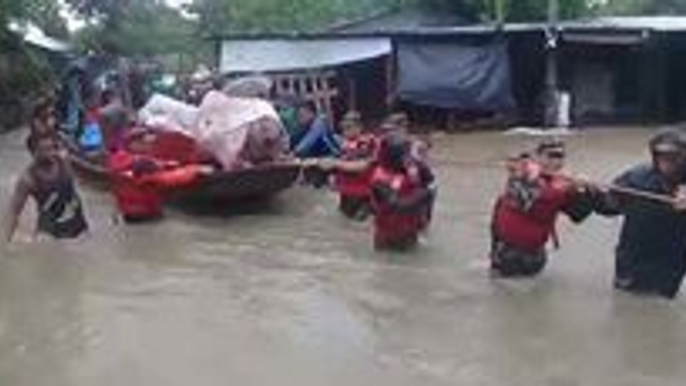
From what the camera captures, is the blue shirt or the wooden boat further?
the blue shirt

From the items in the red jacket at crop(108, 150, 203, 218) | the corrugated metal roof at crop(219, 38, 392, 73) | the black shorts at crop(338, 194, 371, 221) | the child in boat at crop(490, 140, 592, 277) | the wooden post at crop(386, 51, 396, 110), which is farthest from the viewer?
the corrugated metal roof at crop(219, 38, 392, 73)

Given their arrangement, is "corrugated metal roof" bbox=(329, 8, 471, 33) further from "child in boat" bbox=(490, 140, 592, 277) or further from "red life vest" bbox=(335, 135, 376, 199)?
"child in boat" bbox=(490, 140, 592, 277)

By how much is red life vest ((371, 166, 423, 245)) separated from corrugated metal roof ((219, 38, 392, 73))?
564 inches

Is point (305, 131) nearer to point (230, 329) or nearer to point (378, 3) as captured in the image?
point (230, 329)

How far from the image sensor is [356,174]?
14.1 metres

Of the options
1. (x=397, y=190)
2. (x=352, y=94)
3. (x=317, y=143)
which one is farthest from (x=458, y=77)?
(x=397, y=190)

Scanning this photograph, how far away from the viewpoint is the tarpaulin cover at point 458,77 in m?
26.2

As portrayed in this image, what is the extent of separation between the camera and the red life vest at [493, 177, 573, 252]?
10.4m

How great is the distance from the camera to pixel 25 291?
11406mm

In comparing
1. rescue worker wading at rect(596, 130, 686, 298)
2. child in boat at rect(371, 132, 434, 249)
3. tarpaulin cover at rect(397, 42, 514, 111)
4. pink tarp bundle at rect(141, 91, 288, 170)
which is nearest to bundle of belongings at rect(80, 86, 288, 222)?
pink tarp bundle at rect(141, 91, 288, 170)

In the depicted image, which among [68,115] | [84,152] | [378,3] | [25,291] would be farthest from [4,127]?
[378,3]

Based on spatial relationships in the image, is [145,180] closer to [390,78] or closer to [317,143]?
[317,143]

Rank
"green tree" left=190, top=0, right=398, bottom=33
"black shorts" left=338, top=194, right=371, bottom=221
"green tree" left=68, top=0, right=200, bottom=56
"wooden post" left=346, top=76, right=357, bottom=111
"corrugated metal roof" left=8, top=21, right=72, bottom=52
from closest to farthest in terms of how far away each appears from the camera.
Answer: "black shorts" left=338, top=194, right=371, bottom=221 < "wooden post" left=346, top=76, right=357, bottom=111 < "corrugated metal roof" left=8, top=21, right=72, bottom=52 < "green tree" left=190, top=0, right=398, bottom=33 < "green tree" left=68, top=0, right=200, bottom=56

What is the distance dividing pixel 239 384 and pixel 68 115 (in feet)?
49.6
